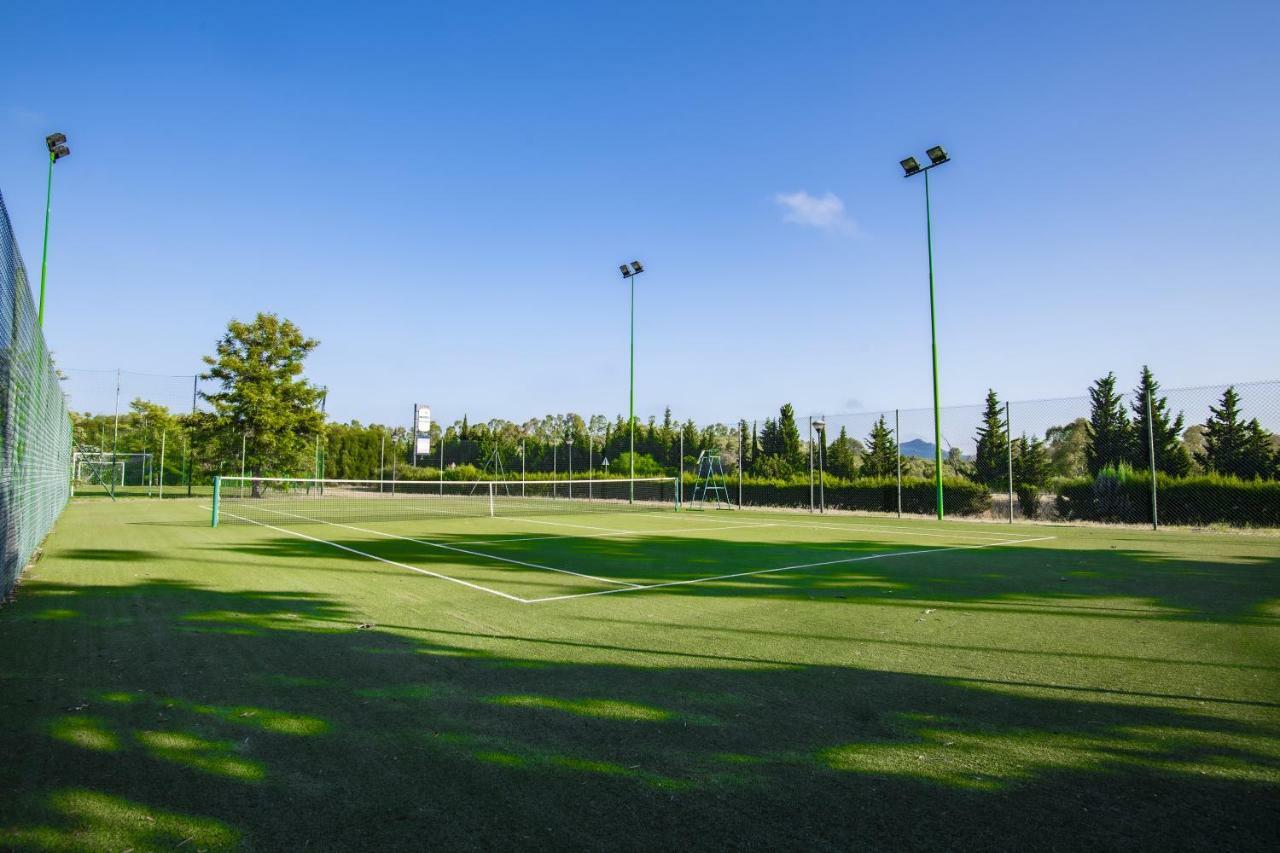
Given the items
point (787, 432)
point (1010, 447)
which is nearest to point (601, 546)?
point (1010, 447)

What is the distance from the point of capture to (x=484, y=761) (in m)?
2.80

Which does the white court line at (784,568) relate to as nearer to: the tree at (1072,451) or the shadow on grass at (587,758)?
the shadow on grass at (587,758)

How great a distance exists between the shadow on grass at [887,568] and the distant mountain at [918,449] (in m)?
10.4

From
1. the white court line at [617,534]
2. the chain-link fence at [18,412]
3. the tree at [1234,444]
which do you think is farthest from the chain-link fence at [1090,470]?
the chain-link fence at [18,412]

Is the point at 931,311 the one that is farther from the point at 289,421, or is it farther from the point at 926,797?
the point at 289,421

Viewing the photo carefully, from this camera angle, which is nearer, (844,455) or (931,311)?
(931,311)

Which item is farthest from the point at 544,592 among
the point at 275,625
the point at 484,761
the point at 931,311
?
the point at 931,311

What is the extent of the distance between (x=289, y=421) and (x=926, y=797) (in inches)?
1417

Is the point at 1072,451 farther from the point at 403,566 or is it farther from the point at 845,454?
the point at 403,566

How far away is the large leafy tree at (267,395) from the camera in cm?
3231

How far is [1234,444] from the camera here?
16.3 m

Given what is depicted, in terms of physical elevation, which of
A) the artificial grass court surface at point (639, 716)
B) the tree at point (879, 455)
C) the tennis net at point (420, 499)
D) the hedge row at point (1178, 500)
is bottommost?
the tennis net at point (420, 499)

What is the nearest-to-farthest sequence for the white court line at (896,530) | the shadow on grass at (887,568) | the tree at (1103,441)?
1. the shadow on grass at (887,568)
2. the white court line at (896,530)
3. the tree at (1103,441)

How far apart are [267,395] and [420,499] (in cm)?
909
